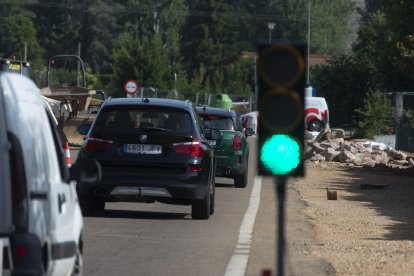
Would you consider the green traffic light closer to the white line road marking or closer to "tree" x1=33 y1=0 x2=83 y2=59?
the white line road marking

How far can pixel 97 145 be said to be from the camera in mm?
18281

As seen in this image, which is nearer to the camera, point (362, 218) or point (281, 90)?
point (281, 90)

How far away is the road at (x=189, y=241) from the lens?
44.3 ft

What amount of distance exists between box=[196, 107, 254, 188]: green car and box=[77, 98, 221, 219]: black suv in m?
7.49

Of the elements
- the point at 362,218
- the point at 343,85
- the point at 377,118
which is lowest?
the point at 377,118

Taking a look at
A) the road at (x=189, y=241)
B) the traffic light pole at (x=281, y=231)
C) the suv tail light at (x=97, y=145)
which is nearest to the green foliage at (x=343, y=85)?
the road at (x=189, y=241)

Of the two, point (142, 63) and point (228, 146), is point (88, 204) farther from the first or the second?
point (142, 63)

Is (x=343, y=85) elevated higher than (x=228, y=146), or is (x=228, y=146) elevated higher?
(x=228, y=146)

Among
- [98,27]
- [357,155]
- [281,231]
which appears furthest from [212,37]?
[281,231]

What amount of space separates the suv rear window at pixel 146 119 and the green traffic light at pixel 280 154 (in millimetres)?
9474

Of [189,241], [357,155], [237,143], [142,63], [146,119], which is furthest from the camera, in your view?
[142,63]

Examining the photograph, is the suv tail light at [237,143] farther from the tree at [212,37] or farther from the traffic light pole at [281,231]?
the tree at [212,37]

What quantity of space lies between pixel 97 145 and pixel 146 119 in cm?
80

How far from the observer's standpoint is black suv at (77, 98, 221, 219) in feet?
59.8
